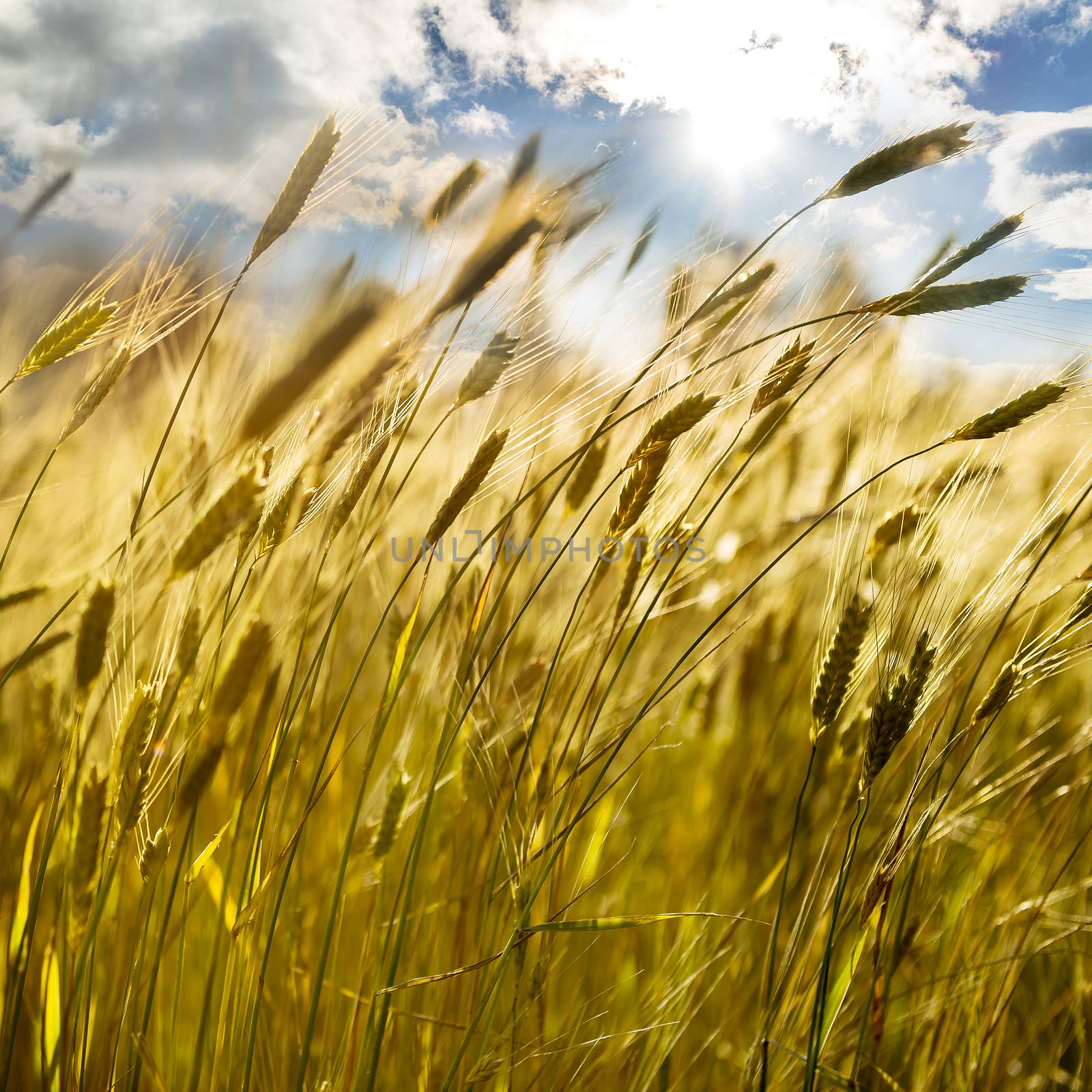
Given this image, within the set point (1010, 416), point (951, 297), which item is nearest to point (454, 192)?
point (951, 297)

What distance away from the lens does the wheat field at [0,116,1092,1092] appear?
2.20 ft

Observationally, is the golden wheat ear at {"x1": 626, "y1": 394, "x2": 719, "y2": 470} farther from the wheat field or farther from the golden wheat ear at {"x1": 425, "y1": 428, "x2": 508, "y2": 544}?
the golden wheat ear at {"x1": 425, "y1": 428, "x2": 508, "y2": 544}

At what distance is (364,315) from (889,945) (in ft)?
3.55

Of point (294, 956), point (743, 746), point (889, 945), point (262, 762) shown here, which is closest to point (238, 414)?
point (262, 762)

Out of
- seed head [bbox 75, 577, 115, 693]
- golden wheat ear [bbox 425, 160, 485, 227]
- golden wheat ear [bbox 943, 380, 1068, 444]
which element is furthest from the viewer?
golden wheat ear [bbox 425, 160, 485, 227]

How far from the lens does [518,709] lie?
3.27ft

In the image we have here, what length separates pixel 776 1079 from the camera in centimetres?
72

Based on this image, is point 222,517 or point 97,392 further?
point 97,392

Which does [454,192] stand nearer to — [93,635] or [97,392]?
[97,392]

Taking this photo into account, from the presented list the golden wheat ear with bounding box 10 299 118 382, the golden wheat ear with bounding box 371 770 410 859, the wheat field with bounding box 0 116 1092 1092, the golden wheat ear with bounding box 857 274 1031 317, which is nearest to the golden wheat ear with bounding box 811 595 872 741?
the wheat field with bounding box 0 116 1092 1092

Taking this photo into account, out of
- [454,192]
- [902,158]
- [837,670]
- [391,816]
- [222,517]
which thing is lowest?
[391,816]

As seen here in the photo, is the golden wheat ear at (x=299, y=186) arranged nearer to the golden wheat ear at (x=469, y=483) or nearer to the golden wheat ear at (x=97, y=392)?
the golden wheat ear at (x=97, y=392)

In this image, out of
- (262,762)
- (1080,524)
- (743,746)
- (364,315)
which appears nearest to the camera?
(262,762)

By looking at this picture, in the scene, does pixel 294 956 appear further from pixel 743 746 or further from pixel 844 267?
pixel 844 267
